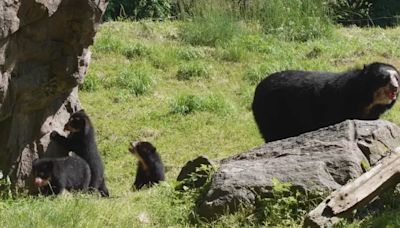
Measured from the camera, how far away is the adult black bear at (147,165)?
381 inches

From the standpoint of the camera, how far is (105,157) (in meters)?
11.5

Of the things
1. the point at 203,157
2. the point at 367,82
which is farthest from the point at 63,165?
the point at 367,82

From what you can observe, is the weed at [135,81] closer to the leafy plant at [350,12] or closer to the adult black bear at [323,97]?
the adult black bear at [323,97]

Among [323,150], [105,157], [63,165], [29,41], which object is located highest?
[29,41]

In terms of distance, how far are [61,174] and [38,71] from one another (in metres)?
1.09

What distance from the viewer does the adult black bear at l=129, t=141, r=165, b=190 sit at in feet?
31.8

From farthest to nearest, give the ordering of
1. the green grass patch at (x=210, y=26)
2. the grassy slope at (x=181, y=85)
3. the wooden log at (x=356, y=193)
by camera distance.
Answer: the green grass patch at (x=210, y=26) < the grassy slope at (x=181, y=85) < the wooden log at (x=356, y=193)

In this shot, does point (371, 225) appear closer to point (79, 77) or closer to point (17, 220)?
point (17, 220)

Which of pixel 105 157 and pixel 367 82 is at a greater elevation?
pixel 367 82

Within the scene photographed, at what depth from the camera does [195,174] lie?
709cm

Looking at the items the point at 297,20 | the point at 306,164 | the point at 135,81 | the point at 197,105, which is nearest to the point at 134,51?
the point at 135,81

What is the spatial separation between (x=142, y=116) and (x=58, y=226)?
733cm

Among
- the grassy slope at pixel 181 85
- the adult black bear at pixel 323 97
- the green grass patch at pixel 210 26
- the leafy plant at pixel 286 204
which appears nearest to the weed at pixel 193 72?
the grassy slope at pixel 181 85

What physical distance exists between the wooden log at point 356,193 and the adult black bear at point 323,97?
3.48 metres
